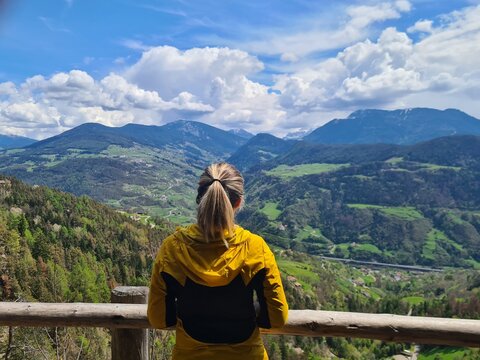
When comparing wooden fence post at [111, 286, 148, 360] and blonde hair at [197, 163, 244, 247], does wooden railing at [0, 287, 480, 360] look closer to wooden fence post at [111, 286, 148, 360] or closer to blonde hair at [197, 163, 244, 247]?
wooden fence post at [111, 286, 148, 360]

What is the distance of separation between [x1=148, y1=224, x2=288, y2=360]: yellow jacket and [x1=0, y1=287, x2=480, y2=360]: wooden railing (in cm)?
83

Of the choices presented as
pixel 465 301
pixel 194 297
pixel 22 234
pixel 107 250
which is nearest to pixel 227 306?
pixel 194 297

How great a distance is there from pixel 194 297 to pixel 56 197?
389ft

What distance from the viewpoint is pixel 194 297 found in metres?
3.13

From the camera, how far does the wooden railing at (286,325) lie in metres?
4.09

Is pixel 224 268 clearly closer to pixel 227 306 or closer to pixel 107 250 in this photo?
pixel 227 306

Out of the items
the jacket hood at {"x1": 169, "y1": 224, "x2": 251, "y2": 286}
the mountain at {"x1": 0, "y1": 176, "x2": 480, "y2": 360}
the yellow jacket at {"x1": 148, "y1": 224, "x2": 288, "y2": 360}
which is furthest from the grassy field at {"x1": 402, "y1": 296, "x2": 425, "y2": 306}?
the jacket hood at {"x1": 169, "y1": 224, "x2": 251, "y2": 286}

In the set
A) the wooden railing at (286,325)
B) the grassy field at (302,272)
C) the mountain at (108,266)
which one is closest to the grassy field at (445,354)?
the mountain at (108,266)

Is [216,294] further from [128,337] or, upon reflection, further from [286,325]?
[128,337]

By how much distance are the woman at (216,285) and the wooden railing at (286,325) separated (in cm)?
84

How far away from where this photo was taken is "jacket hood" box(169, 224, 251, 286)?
3043 mm

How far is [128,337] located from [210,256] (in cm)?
204

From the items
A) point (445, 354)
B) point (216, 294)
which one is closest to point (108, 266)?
point (445, 354)

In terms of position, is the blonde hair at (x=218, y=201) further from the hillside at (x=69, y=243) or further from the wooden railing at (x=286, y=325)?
the hillside at (x=69, y=243)
